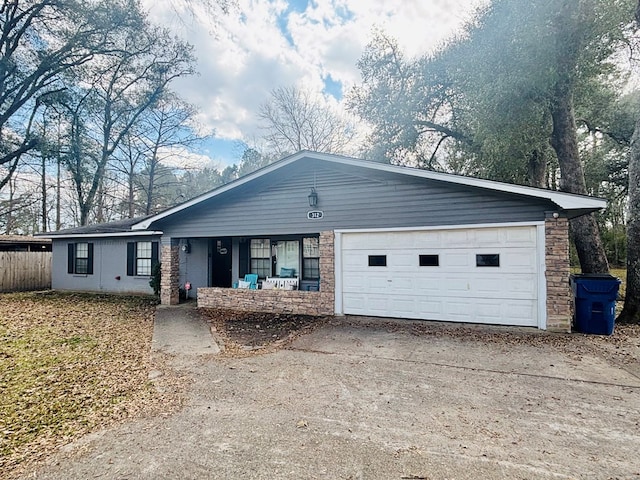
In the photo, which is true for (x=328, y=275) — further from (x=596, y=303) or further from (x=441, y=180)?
(x=596, y=303)

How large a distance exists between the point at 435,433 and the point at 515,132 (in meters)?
9.47

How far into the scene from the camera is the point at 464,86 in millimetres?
11422

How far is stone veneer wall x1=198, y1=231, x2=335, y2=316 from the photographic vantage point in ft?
28.1

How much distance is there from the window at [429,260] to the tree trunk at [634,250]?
14.4 ft

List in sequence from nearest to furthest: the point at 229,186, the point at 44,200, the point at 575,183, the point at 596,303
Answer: the point at 596,303 < the point at 229,186 < the point at 575,183 < the point at 44,200

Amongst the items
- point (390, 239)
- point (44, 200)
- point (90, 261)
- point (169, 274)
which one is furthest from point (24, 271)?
point (390, 239)

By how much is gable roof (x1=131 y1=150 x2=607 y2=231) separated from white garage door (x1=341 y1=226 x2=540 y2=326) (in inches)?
30.7

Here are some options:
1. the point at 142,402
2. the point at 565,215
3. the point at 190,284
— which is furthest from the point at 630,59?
the point at 190,284

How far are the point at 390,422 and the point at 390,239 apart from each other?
5159 mm

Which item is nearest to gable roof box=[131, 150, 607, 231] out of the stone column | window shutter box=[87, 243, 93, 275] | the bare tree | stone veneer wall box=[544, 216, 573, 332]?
stone veneer wall box=[544, 216, 573, 332]

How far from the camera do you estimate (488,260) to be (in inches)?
282

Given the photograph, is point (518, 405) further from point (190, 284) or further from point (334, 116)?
point (334, 116)

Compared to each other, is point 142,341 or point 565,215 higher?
point 565,215

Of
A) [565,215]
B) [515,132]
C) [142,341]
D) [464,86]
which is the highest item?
[464,86]
